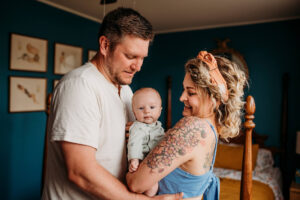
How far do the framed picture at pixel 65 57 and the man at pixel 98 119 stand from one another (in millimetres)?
2504

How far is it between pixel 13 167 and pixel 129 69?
8.66 ft

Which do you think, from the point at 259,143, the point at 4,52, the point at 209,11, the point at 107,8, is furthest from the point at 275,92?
the point at 4,52

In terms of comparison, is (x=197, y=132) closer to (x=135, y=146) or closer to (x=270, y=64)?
(x=135, y=146)

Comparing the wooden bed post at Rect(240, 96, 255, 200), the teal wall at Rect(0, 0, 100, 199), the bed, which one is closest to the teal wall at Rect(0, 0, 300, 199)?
the teal wall at Rect(0, 0, 100, 199)

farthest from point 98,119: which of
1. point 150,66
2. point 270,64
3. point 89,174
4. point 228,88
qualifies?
point 150,66

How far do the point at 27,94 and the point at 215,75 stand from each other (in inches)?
107

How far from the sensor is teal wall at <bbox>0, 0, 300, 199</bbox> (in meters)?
2.94

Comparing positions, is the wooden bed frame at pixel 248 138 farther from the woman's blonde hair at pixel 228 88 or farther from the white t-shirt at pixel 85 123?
the white t-shirt at pixel 85 123

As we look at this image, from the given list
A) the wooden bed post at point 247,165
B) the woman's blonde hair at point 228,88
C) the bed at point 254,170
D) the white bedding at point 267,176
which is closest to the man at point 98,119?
the woman's blonde hair at point 228,88

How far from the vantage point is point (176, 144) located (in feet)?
3.29

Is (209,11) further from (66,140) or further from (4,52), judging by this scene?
(66,140)

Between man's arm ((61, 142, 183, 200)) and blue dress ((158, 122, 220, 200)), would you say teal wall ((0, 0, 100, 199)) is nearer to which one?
man's arm ((61, 142, 183, 200))

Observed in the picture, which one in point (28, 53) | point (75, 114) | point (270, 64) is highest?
point (270, 64)

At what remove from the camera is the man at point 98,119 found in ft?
3.20
